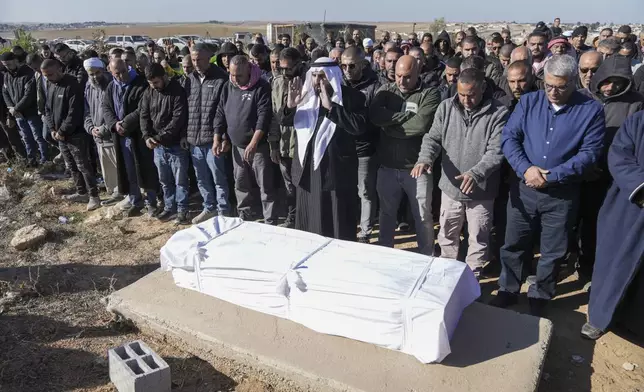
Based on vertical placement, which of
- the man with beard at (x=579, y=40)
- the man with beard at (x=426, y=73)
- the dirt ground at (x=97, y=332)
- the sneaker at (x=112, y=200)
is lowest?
the dirt ground at (x=97, y=332)

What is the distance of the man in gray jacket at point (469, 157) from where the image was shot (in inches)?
150

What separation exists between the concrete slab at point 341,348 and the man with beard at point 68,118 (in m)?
3.30

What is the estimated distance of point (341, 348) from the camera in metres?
3.25

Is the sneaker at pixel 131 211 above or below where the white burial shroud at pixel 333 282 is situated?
below

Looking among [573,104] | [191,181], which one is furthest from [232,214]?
[573,104]

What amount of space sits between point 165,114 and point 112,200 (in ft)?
6.22

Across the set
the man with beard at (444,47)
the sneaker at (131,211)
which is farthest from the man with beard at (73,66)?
the man with beard at (444,47)

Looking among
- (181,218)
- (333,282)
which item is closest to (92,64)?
(181,218)

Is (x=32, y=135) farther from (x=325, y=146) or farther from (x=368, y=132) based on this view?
(x=368, y=132)

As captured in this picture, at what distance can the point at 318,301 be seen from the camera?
10.9 feet

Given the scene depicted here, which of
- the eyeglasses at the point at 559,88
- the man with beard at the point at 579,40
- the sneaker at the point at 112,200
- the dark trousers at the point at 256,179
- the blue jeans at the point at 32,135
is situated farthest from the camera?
the man with beard at the point at 579,40

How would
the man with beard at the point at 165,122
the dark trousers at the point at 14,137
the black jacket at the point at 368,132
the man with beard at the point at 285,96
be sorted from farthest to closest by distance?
1. the dark trousers at the point at 14,137
2. the man with beard at the point at 165,122
3. the man with beard at the point at 285,96
4. the black jacket at the point at 368,132

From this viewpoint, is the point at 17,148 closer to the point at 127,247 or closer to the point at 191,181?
the point at 191,181

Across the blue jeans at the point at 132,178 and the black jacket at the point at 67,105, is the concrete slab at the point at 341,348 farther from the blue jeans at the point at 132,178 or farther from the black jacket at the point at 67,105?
the black jacket at the point at 67,105
